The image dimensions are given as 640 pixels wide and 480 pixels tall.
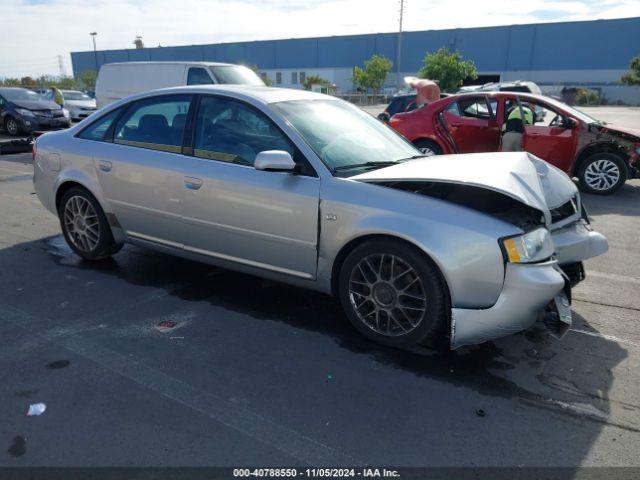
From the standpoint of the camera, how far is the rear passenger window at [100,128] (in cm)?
462

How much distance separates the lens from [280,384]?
293 cm

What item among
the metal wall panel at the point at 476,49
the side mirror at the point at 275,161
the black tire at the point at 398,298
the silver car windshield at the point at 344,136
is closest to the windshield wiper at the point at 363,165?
the silver car windshield at the point at 344,136

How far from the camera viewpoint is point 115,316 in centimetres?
379

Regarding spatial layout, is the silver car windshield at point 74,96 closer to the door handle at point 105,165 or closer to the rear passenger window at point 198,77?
the rear passenger window at point 198,77

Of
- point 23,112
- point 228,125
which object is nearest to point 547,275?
point 228,125

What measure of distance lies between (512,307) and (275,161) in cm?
173

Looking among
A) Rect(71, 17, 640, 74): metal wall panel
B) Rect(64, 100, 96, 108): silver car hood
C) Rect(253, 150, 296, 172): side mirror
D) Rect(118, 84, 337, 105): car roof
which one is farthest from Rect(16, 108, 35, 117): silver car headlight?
Rect(71, 17, 640, 74): metal wall panel

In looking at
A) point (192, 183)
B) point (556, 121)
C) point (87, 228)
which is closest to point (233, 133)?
point (192, 183)

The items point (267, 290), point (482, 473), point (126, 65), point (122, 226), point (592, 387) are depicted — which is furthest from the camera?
point (126, 65)

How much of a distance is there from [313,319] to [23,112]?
52.1ft

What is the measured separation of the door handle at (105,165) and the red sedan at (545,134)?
610 centimetres

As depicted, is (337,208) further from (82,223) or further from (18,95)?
(18,95)

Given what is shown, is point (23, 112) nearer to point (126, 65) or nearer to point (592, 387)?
point (126, 65)

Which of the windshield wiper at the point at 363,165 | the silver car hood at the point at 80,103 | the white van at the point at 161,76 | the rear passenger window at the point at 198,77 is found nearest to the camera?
the windshield wiper at the point at 363,165
